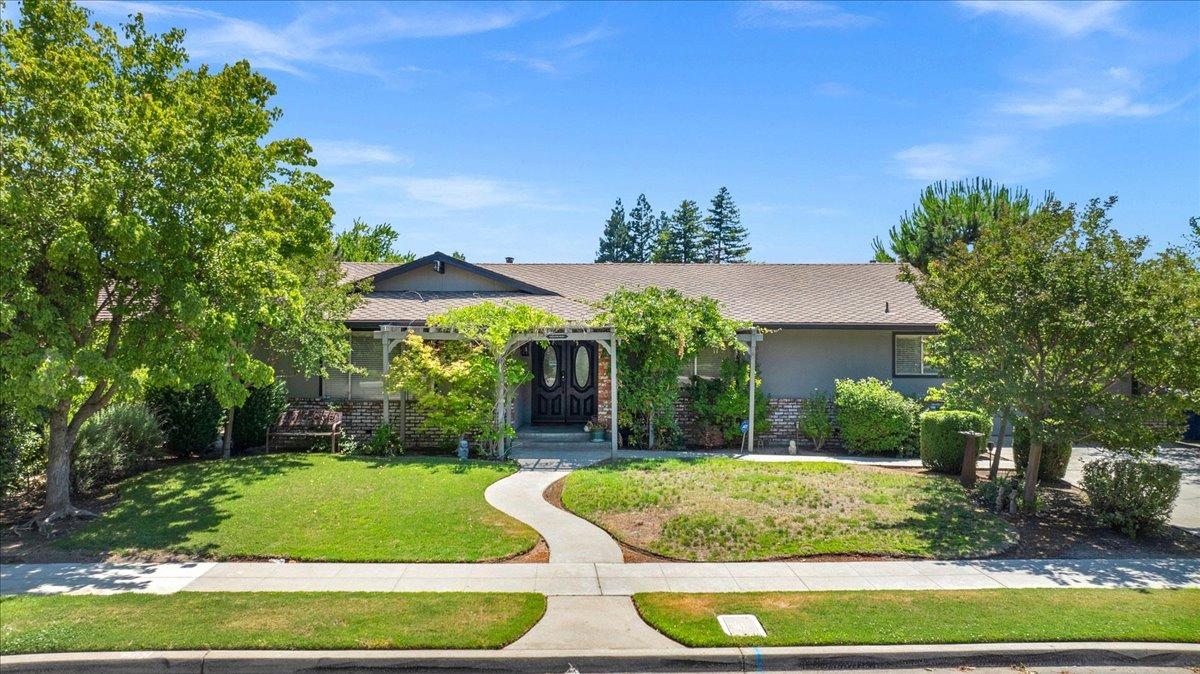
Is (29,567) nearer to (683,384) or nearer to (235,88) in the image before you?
(235,88)

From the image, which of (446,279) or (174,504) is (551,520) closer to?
(174,504)

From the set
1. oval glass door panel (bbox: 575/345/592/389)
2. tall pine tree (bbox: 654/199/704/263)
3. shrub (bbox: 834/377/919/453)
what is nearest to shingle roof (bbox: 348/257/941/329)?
oval glass door panel (bbox: 575/345/592/389)

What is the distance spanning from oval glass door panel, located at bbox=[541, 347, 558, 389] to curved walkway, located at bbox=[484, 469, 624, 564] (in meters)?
5.10

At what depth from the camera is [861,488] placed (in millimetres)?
11484

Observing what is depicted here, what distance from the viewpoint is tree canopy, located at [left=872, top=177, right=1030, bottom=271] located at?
29.1m

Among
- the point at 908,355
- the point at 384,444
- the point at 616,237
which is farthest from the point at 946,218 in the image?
the point at 616,237

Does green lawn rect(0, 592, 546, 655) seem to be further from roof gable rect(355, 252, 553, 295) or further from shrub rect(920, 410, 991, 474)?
roof gable rect(355, 252, 553, 295)

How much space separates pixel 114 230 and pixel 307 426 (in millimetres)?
7432

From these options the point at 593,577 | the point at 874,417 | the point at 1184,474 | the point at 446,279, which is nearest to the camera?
the point at 593,577

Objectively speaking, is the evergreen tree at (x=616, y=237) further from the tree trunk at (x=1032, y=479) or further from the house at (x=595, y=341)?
the tree trunk at (x=1032, y=479)

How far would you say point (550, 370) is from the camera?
58.4ft

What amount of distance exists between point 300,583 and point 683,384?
10.2m

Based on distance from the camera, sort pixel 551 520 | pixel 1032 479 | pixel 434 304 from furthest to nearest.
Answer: pixel 434 304 < pixel 1032 479 < pixel 551 520

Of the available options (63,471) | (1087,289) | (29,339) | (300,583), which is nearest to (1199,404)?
(1087,289)
